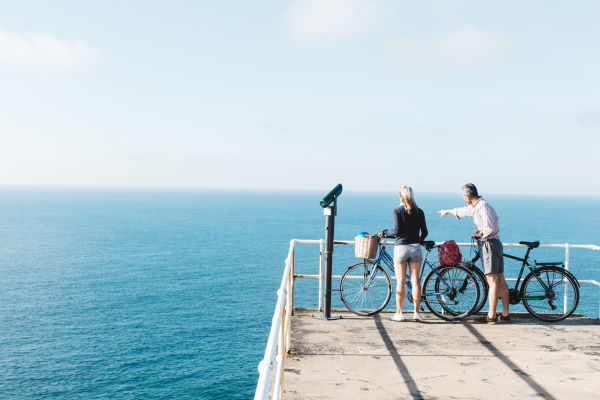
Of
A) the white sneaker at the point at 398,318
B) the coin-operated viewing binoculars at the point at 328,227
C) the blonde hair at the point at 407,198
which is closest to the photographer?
the coin-operated viewing binoculars at the point at 328,227

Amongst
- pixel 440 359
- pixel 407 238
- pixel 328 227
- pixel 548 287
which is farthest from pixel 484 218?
pixel 440 359

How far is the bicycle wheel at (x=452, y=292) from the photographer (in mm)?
7598

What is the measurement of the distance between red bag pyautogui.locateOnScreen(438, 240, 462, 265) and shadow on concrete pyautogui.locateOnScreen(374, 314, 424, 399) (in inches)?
53.7

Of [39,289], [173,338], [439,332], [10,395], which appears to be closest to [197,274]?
[39,289]

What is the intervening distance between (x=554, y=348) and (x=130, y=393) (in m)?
41.0

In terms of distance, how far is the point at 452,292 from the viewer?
761cm

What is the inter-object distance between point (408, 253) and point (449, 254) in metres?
0.74

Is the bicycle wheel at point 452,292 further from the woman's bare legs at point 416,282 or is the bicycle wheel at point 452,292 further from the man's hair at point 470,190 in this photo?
the man's hair at point 470,190

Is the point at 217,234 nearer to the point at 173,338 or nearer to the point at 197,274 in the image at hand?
the point at 197,274

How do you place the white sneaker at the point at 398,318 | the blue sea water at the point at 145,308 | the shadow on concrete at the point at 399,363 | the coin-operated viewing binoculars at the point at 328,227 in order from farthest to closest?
the blue sea water at the point at 145,308, the white sneaker at the point at 398,318, the coin-operated viewing binoculars at the point at 328,227, the shadow on concrete at the point at 399,363

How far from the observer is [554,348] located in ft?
20.7

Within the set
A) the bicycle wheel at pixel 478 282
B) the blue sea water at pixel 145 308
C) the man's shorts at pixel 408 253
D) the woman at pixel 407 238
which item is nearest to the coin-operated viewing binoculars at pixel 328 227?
the woman at pixel 407 238

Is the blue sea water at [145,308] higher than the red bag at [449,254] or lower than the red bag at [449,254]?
lower

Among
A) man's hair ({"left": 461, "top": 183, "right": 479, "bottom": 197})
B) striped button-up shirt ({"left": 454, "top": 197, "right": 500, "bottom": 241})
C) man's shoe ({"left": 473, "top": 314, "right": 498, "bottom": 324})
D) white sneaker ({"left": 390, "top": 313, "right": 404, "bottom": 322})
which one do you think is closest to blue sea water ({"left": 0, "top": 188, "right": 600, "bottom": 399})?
white sneaker ({"left": 390, "top": 313, "right": 404, "bottom": 322})
